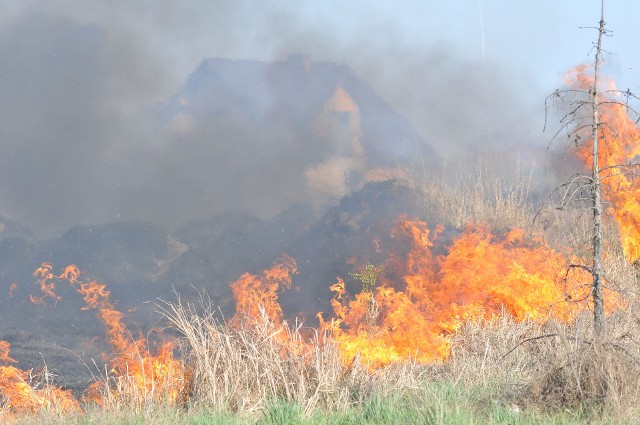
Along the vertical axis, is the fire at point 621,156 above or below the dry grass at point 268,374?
above

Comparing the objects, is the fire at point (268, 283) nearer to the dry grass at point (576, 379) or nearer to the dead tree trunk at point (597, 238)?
the dry grass at point (576, 379)

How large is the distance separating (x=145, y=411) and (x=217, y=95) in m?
15.7

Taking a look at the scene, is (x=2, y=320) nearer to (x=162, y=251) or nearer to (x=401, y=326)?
(x=162, y=251)

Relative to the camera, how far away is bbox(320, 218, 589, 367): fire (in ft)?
34.8

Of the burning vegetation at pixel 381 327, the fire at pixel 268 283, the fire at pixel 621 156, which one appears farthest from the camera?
the fire at pixel 268 283

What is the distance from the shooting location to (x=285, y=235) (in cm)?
1769

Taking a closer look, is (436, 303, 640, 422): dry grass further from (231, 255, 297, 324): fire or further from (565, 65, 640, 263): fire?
(231, 255, 297, 324): fire

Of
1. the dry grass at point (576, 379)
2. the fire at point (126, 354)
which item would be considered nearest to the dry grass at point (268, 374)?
the fire at point (126, 354)

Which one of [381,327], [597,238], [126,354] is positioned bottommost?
[381,327]

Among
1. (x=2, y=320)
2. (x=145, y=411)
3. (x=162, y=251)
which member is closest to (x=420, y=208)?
(x=162, y=251)

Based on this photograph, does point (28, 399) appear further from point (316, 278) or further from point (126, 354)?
point (316, 278)

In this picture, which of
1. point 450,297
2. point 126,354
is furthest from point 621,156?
point 126,354

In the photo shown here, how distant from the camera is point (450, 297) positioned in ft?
40.1

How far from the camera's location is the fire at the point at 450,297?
1059cm
